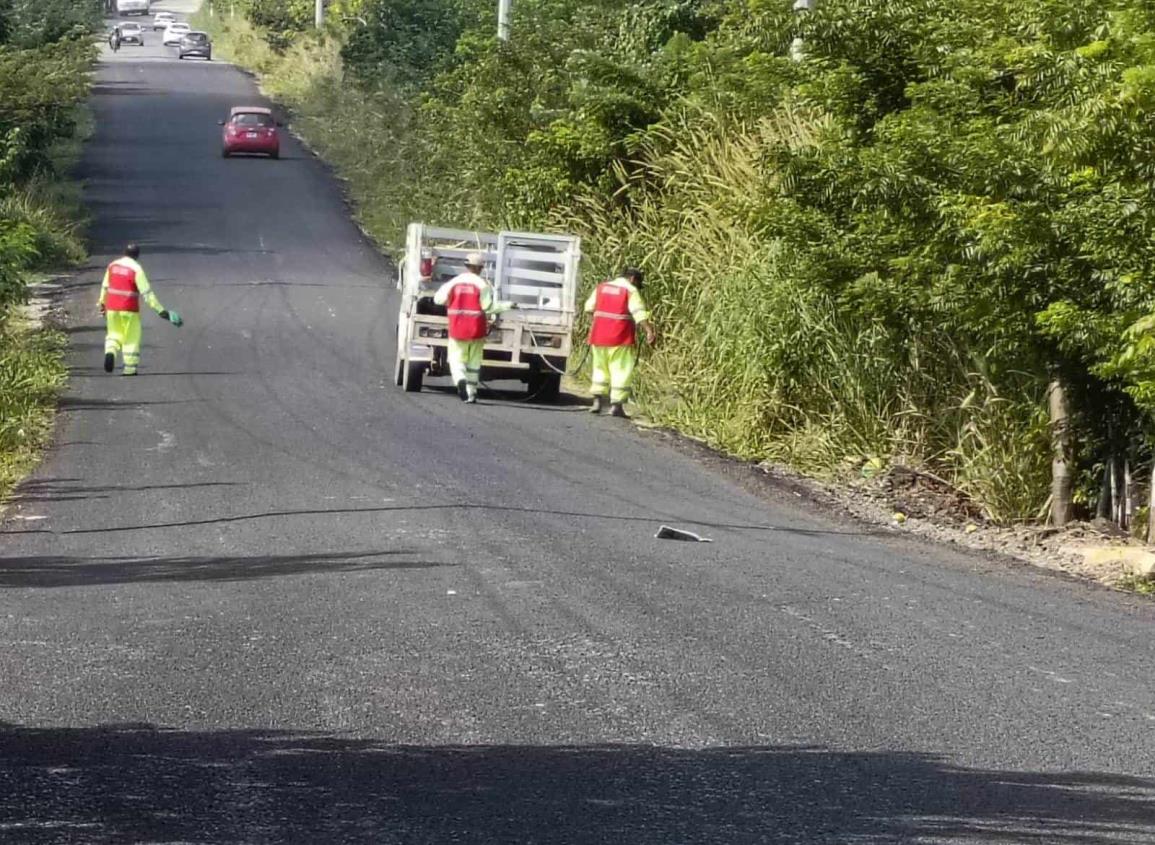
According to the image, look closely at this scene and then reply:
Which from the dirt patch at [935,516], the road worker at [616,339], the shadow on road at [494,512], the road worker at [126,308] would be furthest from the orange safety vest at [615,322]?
the shadow on road at [494,512]

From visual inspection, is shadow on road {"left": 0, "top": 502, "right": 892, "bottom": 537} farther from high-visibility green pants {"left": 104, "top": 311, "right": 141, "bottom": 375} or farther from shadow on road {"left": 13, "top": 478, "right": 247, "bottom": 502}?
high-visibility green pants {"left": 104, "top": 311, "right": 141, "bottom": 375}

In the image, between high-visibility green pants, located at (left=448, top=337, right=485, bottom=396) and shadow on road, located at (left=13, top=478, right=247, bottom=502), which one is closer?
shadow on road, located at (left=13, top=478, right=247, bottom=502)

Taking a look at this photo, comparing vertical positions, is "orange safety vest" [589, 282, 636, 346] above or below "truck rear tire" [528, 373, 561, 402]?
above

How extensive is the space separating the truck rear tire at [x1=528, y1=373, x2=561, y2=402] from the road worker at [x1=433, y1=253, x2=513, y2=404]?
125 centimetres

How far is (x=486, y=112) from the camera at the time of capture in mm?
32906

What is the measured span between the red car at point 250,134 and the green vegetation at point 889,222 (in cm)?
2636

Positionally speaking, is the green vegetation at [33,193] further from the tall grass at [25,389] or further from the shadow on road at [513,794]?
the shadow on road at [513,794]

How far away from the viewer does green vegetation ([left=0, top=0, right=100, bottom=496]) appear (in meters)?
20.2

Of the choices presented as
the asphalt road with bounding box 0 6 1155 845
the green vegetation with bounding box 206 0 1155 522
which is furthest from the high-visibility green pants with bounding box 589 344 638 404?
the asphalt road with bounding box 0 6 1155 845

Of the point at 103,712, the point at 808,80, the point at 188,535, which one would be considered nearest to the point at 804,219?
the point at 808,80

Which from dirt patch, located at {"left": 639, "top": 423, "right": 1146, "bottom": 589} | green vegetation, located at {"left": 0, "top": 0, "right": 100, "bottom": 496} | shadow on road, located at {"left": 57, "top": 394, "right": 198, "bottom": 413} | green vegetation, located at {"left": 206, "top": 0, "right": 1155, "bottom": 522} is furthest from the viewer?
shadow on road, located at {"left": 57, "top": 394, "right": 198, "bottom": 413}

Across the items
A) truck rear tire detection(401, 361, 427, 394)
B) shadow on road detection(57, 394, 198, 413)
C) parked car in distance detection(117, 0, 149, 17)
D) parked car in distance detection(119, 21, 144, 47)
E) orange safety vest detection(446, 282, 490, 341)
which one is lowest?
shadow on road detection(57, 394, 198, 413)

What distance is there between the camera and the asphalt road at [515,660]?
6.33 m

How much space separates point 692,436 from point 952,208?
6.80m
